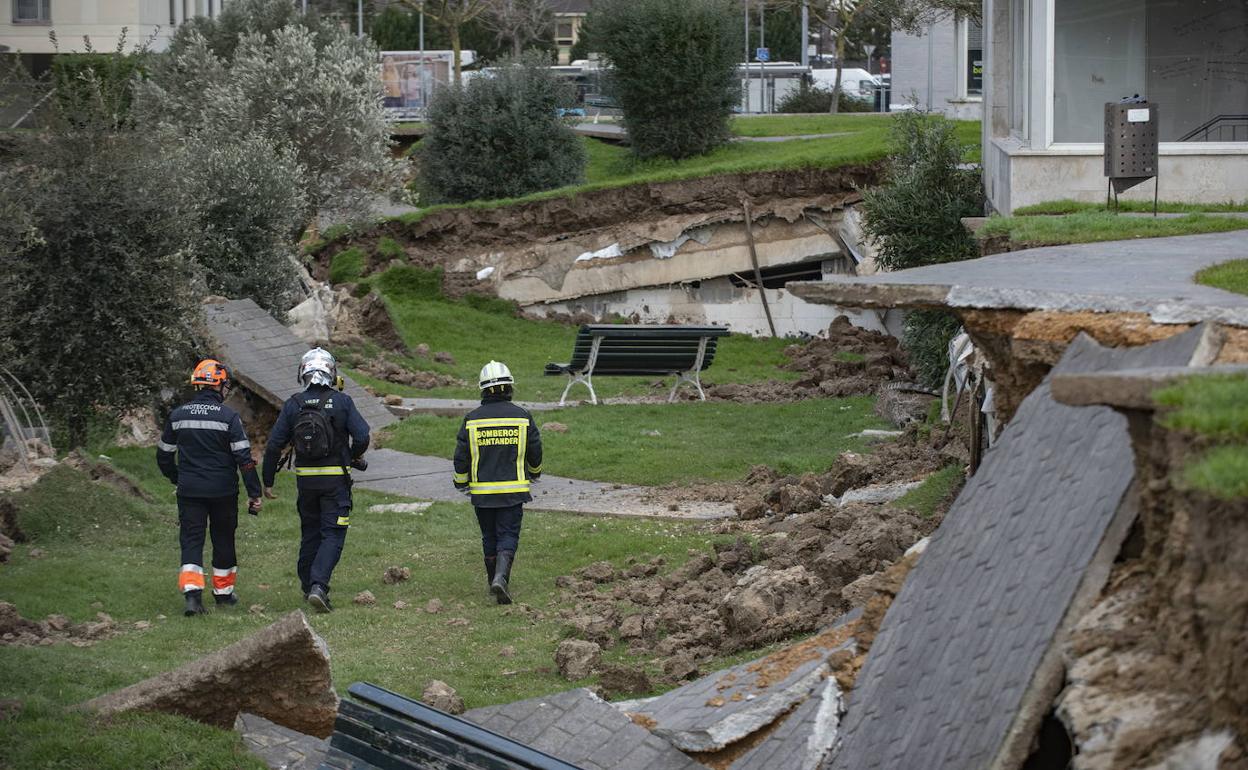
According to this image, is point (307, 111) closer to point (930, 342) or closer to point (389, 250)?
point (389, 250)

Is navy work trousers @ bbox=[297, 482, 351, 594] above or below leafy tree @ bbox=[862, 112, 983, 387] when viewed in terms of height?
below

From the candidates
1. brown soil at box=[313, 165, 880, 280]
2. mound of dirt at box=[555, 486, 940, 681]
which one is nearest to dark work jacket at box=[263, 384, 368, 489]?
mound of dirt at box=[555, 486, 940, 681]

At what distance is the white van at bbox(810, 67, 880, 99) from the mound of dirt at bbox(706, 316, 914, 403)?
92.2 feet

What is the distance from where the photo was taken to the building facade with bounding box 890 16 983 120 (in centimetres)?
3588

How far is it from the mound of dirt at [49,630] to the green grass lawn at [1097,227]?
709cm

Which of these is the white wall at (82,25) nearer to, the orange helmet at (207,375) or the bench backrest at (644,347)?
the bench backrest at (644,347)

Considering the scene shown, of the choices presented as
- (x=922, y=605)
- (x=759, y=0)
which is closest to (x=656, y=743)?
(x=922, y=605)

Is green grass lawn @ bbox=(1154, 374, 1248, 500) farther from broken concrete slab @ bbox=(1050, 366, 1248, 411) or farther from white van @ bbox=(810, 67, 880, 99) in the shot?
white van @ bbox=(810, 67, 880, 99)

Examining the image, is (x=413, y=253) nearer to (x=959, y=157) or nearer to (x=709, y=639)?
(x=959, y=157)

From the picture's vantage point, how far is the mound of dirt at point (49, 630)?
29.8ft

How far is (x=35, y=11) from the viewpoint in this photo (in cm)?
5141

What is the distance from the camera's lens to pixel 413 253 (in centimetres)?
2842

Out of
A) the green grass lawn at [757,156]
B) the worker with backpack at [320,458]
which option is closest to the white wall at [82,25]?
the green grass lawn at [757,156]

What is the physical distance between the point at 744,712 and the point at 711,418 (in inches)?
459
